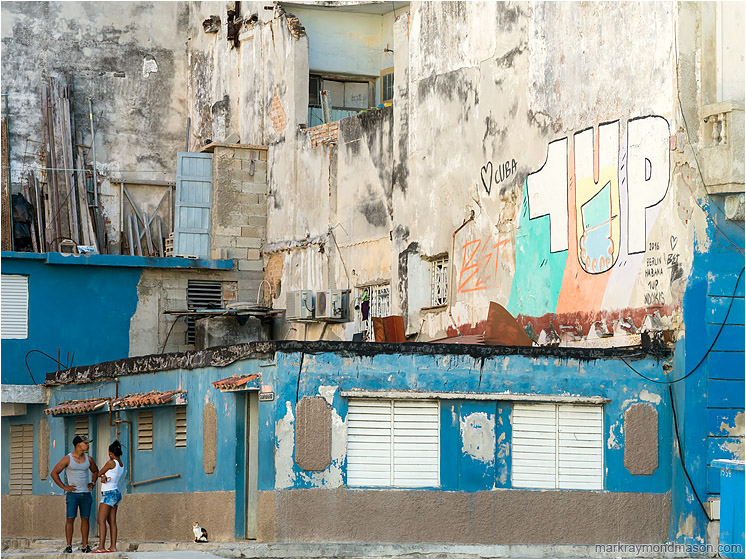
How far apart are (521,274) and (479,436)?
386cm

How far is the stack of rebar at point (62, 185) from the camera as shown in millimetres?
26938

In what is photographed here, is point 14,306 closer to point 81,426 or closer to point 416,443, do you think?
point 81,426

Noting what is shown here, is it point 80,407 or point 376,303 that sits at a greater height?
point 376,303

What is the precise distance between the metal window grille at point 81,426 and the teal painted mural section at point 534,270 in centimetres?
669

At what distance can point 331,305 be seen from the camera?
24016mm

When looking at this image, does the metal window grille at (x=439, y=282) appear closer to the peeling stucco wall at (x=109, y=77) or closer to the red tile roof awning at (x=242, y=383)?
the red tile roof awning at (x=242, y=383)

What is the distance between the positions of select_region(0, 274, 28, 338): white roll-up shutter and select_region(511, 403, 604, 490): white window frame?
465 inches

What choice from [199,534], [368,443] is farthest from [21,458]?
[368,443]

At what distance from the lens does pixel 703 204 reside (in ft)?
52.7

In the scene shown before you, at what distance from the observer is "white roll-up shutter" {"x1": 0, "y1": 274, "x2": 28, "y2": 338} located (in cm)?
2428

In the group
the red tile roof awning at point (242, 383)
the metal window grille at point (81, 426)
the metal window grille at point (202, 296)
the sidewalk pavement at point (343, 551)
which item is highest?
the metal window grille at point (202, 296)

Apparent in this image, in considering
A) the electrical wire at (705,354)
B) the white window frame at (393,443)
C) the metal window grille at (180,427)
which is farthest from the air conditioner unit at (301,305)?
the electrical wire at (705,354)

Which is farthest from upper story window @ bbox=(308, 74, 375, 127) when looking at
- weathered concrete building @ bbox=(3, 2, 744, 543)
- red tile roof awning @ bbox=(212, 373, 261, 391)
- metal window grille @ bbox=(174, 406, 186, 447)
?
red tile roof awning @ bbox=(212, 373, 261, 391)

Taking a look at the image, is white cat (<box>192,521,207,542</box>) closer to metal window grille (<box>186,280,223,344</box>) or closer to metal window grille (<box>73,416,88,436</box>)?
metal window grille (<box>73,416,88,436</box>)
